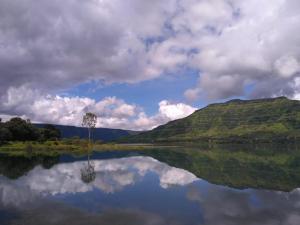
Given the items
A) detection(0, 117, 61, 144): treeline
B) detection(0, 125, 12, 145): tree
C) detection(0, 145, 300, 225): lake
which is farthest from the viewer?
detection(0, 117, 61, 144): treeline

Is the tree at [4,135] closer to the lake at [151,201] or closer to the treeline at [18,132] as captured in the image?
the treeline at [18,132]

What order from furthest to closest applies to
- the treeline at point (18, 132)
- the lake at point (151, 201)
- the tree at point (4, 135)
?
the treeline at point (18, 132) < the tree at point (4, 135) < the lake at point (151, 201)

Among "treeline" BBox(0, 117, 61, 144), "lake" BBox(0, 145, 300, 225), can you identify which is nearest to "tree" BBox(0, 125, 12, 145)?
"treeline" BBox(0, 117, 61, 144)

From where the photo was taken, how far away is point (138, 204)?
95.9 feet

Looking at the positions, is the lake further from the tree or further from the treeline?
the treeline

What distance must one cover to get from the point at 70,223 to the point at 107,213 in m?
3.73

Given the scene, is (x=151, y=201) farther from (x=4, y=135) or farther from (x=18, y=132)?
(x=18, y=132)

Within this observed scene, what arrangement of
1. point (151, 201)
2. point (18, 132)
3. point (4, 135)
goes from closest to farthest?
point (151, 201) → point (4, 135) → point (18, 132)

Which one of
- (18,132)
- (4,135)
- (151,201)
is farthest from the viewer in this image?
(18,132)

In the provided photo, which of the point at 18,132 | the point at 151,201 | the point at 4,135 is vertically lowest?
the point at 151,201

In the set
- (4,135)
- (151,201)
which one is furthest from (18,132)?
(151,201)

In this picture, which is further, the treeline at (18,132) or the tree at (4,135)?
the treeline at (18,132)

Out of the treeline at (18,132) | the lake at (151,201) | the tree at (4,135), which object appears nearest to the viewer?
the lake at (151,201)

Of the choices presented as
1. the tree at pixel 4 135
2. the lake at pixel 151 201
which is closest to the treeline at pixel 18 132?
the tree at pixel 4 135
